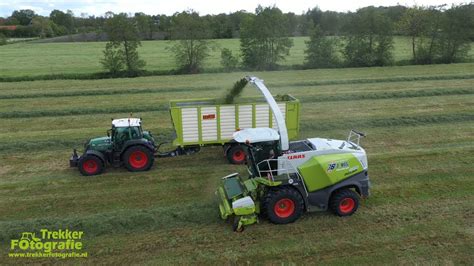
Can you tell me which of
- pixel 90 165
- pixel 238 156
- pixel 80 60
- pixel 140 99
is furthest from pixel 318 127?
pixel 80 60

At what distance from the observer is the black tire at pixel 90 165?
11383 millimetres

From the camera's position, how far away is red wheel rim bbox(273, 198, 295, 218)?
8.30m

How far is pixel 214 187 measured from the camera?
10.6 metres

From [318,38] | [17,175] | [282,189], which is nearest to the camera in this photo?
[282,189]

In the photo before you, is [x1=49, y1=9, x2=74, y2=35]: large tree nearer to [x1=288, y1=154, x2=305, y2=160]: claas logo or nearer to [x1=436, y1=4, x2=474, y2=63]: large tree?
[x1=436, y1=4, x2=474, y2=63]: large tree

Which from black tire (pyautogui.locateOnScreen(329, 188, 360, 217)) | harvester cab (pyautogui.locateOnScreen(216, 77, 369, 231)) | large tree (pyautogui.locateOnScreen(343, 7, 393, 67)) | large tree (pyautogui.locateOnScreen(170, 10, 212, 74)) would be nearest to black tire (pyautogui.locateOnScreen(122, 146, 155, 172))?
harvester cab (pyautogui.locateOnScreen(216, 77, 369, 231))

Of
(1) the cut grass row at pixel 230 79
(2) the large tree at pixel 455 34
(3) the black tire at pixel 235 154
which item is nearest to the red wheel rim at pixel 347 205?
(3) the black tire at pixel 235 154

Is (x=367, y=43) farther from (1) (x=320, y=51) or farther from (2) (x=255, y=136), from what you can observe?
(2) (x=255, y=136)

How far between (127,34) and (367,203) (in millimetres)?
26251

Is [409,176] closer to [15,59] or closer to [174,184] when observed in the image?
[174,184]

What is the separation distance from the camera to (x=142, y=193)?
10.3 m

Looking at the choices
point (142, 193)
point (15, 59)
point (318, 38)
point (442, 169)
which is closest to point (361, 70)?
point (318, 38)

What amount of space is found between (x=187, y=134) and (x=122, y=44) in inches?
893

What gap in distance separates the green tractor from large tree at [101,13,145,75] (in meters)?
21.0
